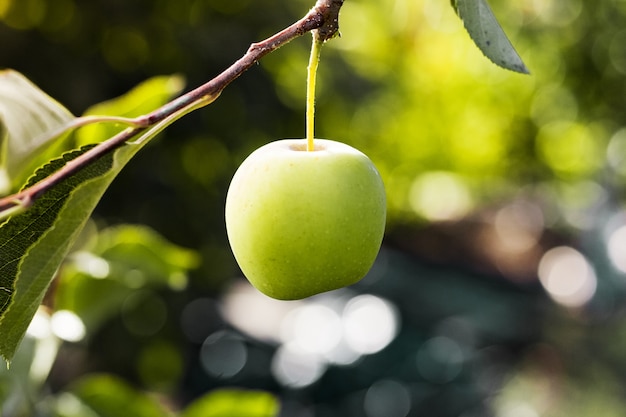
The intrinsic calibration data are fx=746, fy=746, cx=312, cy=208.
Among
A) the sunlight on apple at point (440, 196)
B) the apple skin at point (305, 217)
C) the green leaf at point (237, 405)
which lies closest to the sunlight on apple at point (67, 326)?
the green leaf at point (237, 405)

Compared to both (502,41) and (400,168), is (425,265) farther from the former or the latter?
(502,41)

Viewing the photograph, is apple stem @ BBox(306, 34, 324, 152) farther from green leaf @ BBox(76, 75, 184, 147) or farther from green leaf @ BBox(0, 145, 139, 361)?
green leaf @ BBox(76, 75, 184, 147)

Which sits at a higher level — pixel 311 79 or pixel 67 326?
pixel 311 79

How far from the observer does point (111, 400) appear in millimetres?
892

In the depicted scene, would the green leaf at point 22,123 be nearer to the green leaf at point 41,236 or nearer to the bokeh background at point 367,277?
the green leaf at point 41,236

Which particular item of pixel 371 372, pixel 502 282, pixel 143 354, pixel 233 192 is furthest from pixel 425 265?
pixel 233 192

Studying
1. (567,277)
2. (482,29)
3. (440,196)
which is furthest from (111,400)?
(440,196)

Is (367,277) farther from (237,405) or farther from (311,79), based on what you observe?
(311,79)

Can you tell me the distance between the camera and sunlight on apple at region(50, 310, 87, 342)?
2.82 feet

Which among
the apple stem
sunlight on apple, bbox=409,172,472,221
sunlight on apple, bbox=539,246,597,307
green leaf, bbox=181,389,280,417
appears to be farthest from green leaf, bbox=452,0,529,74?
sunlight on apple, bbox=409,172,472,221

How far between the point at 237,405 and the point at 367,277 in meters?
2.73

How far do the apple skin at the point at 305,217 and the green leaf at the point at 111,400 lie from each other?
398 millimetres

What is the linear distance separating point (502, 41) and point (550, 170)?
5129mm

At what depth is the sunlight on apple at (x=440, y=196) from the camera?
542cm
